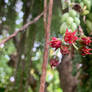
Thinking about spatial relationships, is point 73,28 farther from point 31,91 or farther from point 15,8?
point 31,91

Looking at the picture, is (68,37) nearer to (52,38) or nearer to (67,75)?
(52,38)

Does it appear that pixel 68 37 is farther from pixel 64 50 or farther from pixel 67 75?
pixel 67 75

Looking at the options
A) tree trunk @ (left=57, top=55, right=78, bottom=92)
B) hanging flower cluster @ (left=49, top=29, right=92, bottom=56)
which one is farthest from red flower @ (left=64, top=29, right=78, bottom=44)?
tree trunk @ (left=57, top=55, right=78, bottom=92)

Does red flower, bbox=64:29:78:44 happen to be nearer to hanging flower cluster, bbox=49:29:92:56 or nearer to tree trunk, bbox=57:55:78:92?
hanging flower cluster, bbox=49:29:92:56

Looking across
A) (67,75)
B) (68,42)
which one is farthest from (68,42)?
(67,75)

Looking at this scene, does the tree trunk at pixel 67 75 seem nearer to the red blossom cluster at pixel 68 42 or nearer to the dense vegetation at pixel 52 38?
the dense vegetation at pixel 52 38

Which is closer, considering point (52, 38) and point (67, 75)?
point (52, 38)

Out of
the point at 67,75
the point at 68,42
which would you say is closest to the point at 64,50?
the point at 68,42

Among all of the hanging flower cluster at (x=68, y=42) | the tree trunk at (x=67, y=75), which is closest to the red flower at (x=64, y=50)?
the hanging flower cluster at (x=68, y=42)

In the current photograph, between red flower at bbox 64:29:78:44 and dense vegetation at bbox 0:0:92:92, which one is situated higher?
red flower at bbox 64:29:78:44

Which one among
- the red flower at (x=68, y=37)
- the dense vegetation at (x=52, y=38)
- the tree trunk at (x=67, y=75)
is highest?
the red flower at (x=68, y=37)

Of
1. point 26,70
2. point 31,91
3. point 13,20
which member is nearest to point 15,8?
point 13,20

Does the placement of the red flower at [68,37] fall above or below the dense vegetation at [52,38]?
above

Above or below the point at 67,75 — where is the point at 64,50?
above
